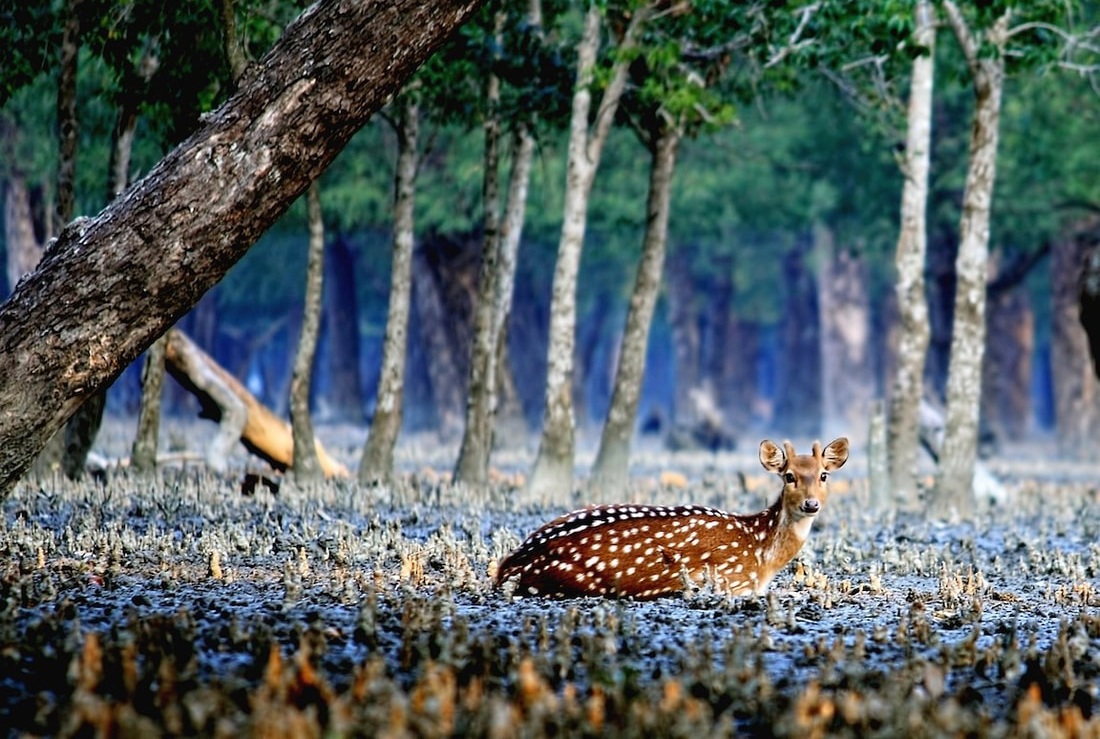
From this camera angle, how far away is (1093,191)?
27.8 metres

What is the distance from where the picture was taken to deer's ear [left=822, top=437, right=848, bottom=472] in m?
9.22

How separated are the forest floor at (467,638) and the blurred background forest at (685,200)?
4781 mm

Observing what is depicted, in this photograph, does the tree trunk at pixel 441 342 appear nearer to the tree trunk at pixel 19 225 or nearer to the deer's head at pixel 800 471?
the tree trunk at pixel 19 225

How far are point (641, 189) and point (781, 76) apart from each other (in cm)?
1554

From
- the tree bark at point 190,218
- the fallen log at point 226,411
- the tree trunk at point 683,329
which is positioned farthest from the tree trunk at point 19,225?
the tree trunk at point 683,329

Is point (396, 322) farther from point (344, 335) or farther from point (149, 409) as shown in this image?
point (344, 335)

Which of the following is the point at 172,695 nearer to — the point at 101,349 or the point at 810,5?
the point at 101,349

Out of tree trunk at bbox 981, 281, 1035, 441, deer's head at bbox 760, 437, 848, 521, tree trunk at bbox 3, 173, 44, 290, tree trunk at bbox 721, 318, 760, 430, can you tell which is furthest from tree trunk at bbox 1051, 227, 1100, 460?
deer's head at bbox 760, 437, 848, 521

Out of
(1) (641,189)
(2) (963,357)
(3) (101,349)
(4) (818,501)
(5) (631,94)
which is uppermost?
(1) (641,189)

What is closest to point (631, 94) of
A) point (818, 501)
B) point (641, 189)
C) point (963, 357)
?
point (963, 357)

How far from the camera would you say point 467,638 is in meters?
6.62

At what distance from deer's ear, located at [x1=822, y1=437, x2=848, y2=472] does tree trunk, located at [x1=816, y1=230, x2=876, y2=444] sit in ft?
117

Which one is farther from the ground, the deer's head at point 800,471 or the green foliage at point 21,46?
the green foliage at point 21,46

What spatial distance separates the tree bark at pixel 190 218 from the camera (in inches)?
324
